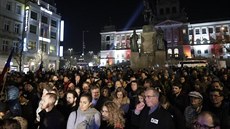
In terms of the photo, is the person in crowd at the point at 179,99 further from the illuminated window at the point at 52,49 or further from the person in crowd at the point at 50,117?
the illuminated window at the point at 52,49

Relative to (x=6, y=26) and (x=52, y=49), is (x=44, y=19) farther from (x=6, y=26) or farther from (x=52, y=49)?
(x=6, y=26)

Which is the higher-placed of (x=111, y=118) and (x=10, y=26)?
(x=10, y=26)

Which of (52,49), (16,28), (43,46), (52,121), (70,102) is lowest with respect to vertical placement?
(52,121)

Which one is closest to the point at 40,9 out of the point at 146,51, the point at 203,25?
the point at 146,51

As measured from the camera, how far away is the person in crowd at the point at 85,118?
4520 millimetres

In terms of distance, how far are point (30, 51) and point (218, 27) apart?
72357mm

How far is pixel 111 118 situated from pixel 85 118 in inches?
21.6

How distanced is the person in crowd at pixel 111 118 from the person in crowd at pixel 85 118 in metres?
0.13

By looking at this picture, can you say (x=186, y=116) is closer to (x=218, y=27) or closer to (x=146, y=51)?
(x=146, y=51)

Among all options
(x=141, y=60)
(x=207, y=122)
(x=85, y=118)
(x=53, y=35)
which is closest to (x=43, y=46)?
(x=53, y=35)

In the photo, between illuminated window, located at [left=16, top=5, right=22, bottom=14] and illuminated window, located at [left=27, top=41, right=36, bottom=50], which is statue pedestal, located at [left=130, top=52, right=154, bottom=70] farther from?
illuminated window, located at [left=16, top=5, right=22, bottom=14]

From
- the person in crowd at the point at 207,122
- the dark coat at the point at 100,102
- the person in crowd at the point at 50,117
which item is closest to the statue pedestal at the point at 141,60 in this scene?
the dark coat at the point at 100,102

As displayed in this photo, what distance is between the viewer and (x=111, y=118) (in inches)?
177

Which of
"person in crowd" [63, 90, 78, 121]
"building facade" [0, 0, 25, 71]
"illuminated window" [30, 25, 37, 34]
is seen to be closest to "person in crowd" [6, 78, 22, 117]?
"person in crowd" [63, 90, 78, 121]
